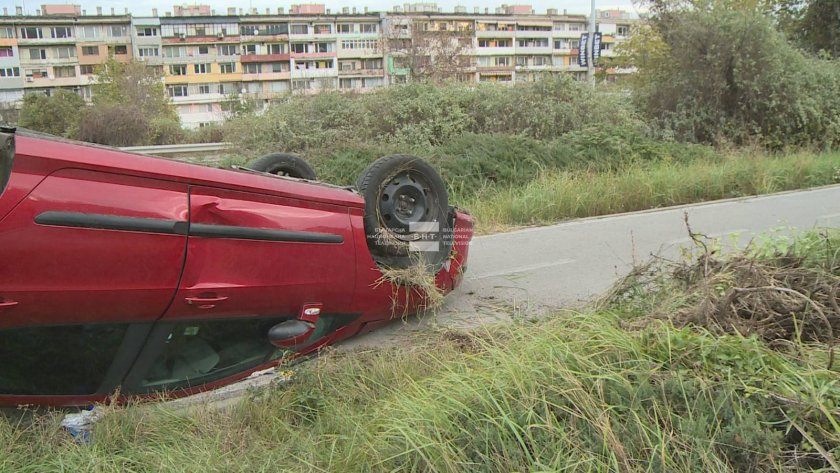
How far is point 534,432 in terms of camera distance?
2395 mm

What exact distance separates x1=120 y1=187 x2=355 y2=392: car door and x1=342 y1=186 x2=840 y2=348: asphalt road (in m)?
0.69

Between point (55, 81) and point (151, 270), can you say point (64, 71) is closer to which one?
point (55, 81)

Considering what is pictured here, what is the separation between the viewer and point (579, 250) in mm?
7188

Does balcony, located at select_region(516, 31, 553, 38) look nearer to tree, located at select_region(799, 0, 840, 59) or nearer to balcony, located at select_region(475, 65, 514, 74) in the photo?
balcony, located at select_region(475, 65, 514, 74)

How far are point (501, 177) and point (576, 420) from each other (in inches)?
334

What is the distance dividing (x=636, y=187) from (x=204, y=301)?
8466 millimetres

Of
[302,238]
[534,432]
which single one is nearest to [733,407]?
A: [534,432]

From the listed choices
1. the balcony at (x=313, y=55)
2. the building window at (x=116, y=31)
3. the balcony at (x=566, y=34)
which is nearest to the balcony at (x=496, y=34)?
the balcony at (x=566, y=34)

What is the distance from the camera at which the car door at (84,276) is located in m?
2.75

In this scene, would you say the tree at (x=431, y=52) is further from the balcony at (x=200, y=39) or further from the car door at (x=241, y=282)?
the balcony at (x=200, y=39)

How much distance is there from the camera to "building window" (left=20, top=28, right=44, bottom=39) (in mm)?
91500

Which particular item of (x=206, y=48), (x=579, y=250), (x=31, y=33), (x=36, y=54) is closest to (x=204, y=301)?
(x=579, y=250)

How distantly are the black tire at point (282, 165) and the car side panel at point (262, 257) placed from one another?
140cm

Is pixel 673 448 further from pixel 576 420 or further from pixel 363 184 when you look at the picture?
pixel 363 184
